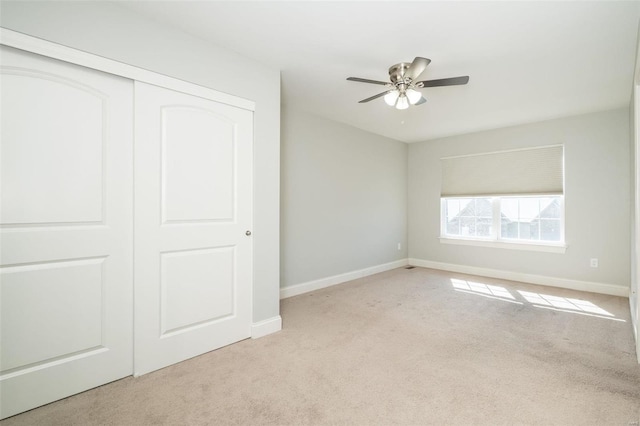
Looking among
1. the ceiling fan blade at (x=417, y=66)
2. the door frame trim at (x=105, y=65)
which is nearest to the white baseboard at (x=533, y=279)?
the ceiling fan blade at (x=417, y=66)

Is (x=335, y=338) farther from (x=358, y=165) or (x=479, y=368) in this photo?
(x=358, y=165)

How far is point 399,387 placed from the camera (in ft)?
6.13

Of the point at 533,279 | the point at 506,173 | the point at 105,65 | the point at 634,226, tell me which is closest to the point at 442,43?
the point at 105,65

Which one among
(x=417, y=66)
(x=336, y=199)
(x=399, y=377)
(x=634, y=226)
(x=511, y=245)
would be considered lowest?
(x=399, y=377)

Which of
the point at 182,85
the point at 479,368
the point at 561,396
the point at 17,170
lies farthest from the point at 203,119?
the point at 561,396

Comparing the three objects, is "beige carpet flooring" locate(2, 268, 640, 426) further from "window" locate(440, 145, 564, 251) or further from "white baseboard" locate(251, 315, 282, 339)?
"window" locate(440, 145, 564, 251)

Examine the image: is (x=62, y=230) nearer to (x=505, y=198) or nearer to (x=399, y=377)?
(x=399, y=377)

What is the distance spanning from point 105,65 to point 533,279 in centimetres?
569

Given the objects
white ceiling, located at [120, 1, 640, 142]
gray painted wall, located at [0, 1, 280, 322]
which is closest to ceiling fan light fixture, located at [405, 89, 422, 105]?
white ceiling, located at [120, 1, 640, 142]

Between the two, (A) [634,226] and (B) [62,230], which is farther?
(A) [634,226]

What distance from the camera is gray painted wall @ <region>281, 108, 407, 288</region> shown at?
389 cm

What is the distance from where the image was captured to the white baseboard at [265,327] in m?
2.57

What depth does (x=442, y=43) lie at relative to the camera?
7.64 ft

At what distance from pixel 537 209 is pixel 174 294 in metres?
5.11
